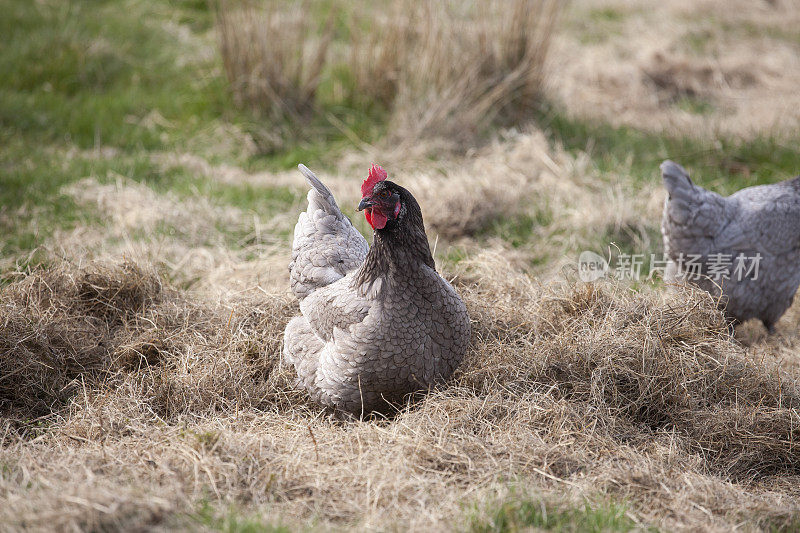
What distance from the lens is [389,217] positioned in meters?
3.09

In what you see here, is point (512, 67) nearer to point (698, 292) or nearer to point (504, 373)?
point (698, 292)

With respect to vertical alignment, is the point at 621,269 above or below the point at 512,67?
below

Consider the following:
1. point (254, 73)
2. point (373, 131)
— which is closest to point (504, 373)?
point (373, 131)

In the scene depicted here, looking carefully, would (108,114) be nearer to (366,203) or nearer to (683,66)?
(366,203)

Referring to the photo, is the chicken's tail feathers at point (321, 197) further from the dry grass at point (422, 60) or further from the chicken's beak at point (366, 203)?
the dry grass at point (422, 60)

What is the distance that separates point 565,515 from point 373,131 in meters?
5.53

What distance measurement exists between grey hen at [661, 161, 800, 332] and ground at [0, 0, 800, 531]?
343 millimetres

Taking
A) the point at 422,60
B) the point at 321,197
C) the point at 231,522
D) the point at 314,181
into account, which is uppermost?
the point at 422,60

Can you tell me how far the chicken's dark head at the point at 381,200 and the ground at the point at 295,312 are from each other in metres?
0.89

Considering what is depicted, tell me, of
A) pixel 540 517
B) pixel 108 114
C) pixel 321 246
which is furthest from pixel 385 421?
pixel 108 114

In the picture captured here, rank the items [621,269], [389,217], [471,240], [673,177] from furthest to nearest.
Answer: [471,240] → [621,269] → [673,177] → [389,217]

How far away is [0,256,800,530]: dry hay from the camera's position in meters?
2.62

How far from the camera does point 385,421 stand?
3230mm

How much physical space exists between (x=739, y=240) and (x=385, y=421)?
2828mm
